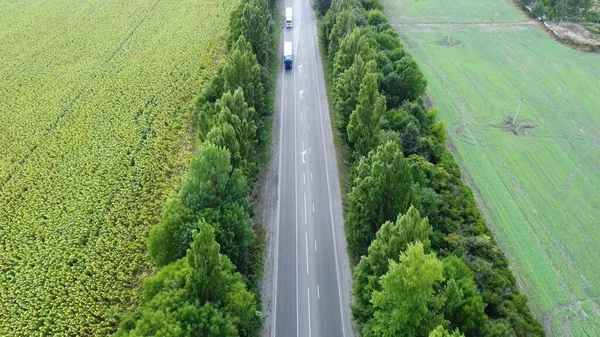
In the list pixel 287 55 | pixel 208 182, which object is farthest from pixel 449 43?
pixel 208 182

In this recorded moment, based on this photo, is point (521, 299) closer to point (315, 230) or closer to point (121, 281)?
point (315, 230)

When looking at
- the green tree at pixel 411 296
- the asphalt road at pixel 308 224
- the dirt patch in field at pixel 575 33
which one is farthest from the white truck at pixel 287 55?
the dirt patch in field at pixel 575 33

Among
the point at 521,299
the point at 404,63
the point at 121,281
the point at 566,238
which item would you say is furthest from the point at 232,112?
the point at 566,238

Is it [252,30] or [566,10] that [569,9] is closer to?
[566,10]

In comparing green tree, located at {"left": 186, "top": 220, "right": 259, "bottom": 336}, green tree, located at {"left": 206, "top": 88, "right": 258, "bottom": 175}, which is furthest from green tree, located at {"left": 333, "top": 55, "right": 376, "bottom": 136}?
green tree, located at {"left": 186, "top": 220, "right": 259, "bottom": 336}

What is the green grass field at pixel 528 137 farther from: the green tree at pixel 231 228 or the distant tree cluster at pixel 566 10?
the green tree at pixel 231 228

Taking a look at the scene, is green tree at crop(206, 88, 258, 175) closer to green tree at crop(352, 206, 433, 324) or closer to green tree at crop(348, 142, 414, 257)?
green tree at crop(348, 142, 414, 257)

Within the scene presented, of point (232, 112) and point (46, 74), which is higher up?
point (232, 112)
